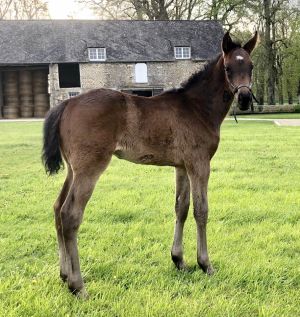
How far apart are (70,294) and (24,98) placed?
125ft

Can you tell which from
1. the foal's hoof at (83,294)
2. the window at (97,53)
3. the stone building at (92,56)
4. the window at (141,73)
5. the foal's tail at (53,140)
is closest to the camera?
the foal's hoof at (83,294)

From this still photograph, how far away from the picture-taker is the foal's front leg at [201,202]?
3908mm

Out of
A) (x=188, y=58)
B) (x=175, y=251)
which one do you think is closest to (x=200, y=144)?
(x=175, y=251)

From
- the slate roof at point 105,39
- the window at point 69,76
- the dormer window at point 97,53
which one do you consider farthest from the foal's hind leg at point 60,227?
the window at point 69,76

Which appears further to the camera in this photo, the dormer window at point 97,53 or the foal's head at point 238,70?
the dormer window at point 97,53

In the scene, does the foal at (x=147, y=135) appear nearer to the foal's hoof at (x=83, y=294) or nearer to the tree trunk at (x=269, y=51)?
the foal's hoof at (x=83, y=294)

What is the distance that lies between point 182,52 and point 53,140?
124ft

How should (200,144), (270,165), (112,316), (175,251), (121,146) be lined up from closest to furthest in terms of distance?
(112,316), (121,146), (200,144), (175,251), (270,165)

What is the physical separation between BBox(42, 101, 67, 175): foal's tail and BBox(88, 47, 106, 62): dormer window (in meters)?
35.8

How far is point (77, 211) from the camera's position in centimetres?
349

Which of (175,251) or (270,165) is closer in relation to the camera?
(175,251)

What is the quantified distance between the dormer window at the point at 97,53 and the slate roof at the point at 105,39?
399mm

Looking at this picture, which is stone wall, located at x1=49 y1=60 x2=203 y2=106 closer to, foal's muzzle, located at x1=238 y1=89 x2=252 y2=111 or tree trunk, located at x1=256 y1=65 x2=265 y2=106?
tree trunk, located at x1=256 y1=65 x2=265 y2=106

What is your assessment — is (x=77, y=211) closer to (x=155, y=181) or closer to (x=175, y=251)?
(x=175, y=251)
